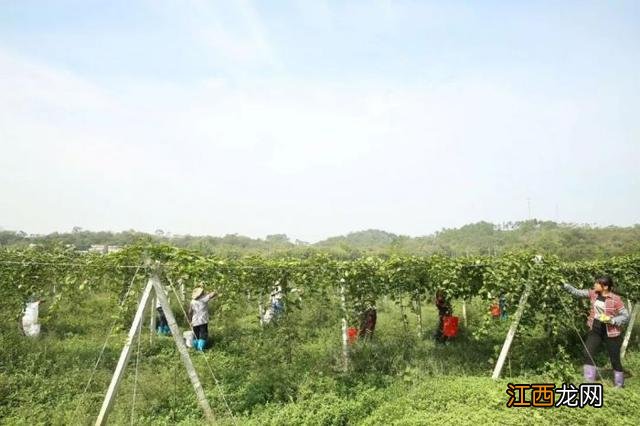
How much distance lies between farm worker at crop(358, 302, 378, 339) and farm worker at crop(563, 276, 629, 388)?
12.7 ft

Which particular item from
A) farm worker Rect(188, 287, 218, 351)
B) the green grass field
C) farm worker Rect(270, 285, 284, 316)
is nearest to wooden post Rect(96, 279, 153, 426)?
the green grass field

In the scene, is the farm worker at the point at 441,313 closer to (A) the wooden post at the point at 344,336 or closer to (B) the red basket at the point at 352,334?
(B) the red basket at the point at 352,334

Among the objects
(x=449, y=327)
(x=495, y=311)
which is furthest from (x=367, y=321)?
(x=495, y=311)

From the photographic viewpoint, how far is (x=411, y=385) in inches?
295

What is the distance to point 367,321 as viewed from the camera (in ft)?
29.5

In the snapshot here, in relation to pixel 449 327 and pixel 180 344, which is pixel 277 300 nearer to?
pixel 180 344

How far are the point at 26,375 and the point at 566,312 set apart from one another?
990 centimetres

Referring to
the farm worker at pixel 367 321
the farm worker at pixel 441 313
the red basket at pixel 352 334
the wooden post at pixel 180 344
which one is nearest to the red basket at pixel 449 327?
the farm worker at pixel 441 313

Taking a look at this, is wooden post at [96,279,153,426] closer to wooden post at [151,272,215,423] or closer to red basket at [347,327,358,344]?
wooden post at [151,272,215,423]

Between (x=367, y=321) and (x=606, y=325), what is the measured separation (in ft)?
14.0

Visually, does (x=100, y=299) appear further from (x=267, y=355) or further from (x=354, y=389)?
(x=354, y=389)

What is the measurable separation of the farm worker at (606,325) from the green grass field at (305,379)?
1.04 ft

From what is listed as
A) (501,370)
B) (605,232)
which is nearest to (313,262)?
(501,370)

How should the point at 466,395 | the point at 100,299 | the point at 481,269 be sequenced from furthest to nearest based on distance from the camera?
the point at 100,299 → the point at 481,269 → the point at 466,395
